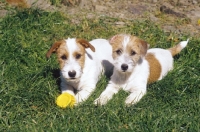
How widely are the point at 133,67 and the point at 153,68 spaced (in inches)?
23.5

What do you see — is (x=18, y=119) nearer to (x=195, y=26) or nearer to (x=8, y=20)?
(x=8, y=20)

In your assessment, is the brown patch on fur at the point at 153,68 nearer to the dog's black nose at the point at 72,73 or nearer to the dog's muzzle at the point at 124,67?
the dog's muzzle at the point at 124,67

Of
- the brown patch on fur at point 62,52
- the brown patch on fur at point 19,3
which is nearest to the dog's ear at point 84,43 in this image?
the brown patch on fur at point 62,52

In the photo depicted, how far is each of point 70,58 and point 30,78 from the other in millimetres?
838

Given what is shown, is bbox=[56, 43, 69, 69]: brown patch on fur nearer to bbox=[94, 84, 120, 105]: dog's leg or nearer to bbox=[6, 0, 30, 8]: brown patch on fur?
bbox=[94, 84, 120, 105]: dog's leg

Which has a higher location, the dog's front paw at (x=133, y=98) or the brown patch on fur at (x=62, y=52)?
the brown patch on fur at (x=62, y=52)

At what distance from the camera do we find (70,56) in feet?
19.5

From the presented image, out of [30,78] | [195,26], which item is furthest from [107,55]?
[195,26]

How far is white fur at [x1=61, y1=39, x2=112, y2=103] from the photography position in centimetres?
589

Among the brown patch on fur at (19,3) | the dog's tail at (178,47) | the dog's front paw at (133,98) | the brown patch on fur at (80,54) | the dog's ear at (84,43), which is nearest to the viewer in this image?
the dog's front paw at (133,98)

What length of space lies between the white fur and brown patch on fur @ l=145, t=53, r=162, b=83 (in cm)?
74

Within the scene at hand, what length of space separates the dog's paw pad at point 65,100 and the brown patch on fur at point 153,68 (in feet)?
4.81

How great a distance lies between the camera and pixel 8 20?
25.5 feet

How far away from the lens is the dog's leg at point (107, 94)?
5.79 m
